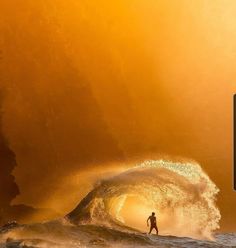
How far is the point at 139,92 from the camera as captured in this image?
639 inches

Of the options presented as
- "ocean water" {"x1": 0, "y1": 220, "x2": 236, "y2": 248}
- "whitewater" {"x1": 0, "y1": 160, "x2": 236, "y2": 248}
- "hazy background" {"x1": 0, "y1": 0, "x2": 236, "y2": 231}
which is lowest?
"ocean water" {"x1": 0, "y1": 220, "x2": 236, "y2": 248}

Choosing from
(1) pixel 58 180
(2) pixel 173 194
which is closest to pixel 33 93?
(1) pixel 58 180

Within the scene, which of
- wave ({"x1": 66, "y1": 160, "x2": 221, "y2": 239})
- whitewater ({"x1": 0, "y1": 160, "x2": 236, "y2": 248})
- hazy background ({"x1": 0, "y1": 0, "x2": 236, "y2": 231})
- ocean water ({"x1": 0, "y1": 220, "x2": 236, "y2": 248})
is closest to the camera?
ocean water ({"x1": 0, "y1": 220, "x2": 236, "y2": 248})

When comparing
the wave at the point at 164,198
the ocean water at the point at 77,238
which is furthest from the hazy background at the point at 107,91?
the ocean water at the point at 77,238

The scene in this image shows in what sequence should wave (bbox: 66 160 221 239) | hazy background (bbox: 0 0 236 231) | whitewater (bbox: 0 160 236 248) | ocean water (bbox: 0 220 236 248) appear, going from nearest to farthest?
1. ocean water (bbox: 0 220 236 248)
2. whitewater (bbox: 0 160 236 248)
3. hazy background (bbox: 0 0 236 231)
4. wave (bbox: 66 160 221 239)

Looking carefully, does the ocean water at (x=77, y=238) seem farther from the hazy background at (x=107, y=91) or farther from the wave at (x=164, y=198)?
the hazy background at (x=107, y=91)

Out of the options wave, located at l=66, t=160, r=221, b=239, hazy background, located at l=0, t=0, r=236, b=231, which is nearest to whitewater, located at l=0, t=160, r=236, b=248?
wave, located at l=66, t=160, r=221, b=239

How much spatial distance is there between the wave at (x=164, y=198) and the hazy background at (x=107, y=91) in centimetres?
45

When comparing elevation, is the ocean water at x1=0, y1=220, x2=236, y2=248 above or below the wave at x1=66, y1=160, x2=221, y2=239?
below

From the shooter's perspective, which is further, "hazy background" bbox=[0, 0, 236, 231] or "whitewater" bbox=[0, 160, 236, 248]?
"hazy background" bbox=[0, 0, 236, 231]

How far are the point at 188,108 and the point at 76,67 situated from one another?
13.1ft

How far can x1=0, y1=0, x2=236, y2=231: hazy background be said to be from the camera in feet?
52.4

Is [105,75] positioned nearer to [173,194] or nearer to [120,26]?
[120,26]

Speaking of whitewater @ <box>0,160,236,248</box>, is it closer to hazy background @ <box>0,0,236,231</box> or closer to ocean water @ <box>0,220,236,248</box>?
ocean water @ <box>0,220,236,248</box>
